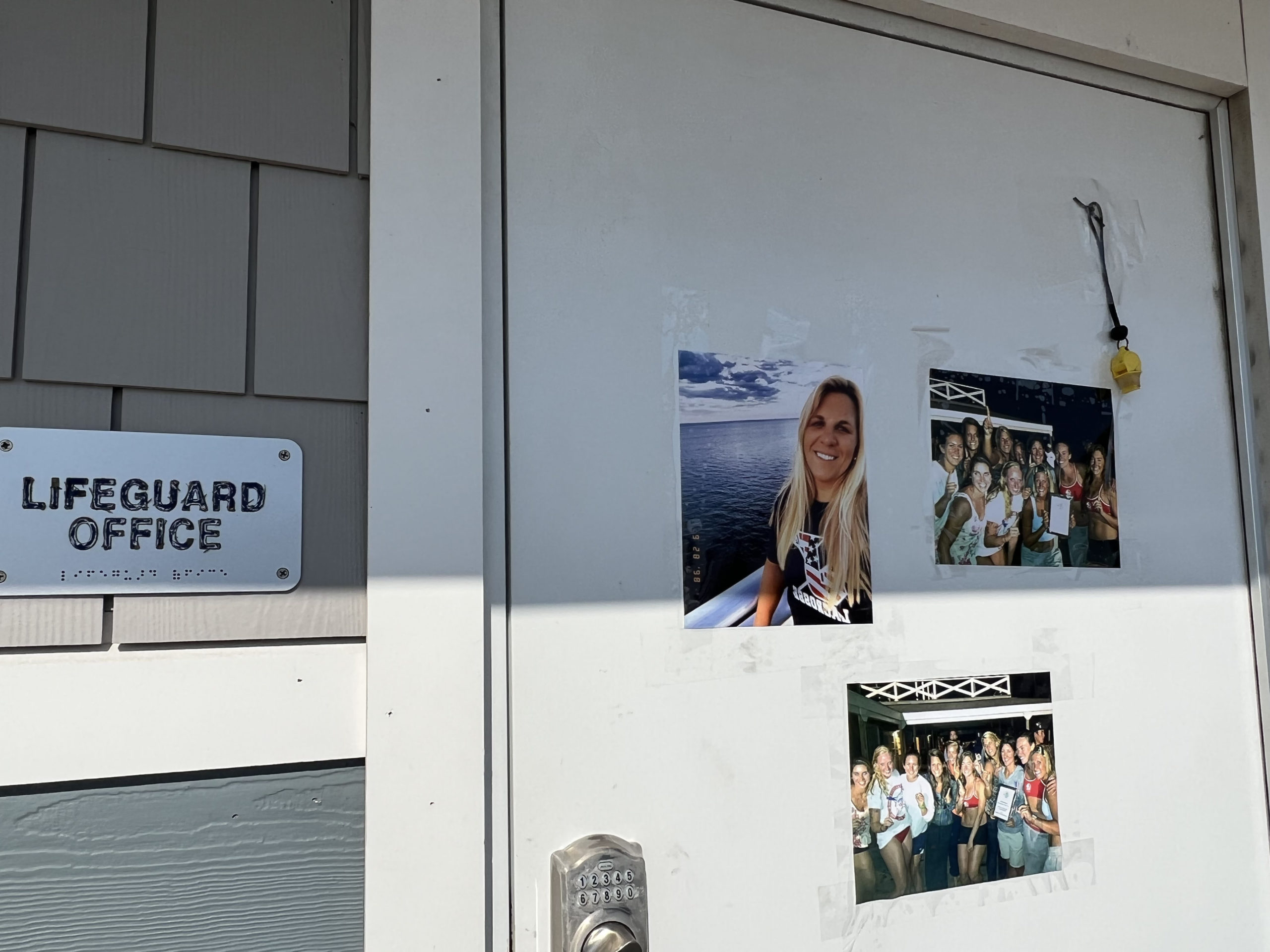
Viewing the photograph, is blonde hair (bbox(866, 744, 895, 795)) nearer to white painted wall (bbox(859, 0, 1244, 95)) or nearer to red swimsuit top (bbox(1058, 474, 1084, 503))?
red swimsuit top (bbox(1058, 474, 1084, 503))

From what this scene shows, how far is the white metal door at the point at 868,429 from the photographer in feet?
3.55

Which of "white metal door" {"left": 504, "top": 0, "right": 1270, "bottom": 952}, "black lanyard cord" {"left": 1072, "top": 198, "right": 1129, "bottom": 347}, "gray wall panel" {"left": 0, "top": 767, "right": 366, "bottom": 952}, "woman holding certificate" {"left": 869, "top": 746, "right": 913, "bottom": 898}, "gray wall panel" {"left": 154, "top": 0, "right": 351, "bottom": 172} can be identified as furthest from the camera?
"black lanyard cord" {"left": 1072, "top": 198, "right": 1129, "bottom": 347}

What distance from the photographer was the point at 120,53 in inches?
36.7

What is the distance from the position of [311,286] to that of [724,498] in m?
0.54

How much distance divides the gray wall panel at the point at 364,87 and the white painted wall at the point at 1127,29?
696mm

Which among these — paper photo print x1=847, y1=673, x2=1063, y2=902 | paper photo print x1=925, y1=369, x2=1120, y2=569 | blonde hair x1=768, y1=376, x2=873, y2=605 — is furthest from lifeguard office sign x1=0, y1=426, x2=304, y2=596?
paper photo print x1=925, y1=369, x2=1120, y2=569

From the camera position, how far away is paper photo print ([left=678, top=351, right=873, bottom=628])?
1.14m

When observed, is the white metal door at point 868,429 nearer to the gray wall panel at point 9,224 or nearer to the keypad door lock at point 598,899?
the keypad door lock at point 598,899

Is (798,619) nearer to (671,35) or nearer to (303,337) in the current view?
(303,337)

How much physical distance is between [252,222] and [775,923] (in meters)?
0.99

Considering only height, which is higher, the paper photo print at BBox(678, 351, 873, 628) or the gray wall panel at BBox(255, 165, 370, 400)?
the gray wall panel at BBox(255, 165, 370, 400)

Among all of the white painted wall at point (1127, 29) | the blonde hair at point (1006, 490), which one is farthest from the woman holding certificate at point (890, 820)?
the white painted wall at point (1127, 29)

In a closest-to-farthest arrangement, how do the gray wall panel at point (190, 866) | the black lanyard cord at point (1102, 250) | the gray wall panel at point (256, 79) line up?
the gray wall panel at point (190, 866) < the gray wall panel at point (256, 79) < the black lanyard cord at point (1102, 250)

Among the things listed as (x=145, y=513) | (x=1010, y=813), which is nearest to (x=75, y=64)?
(x=145, y=513)
